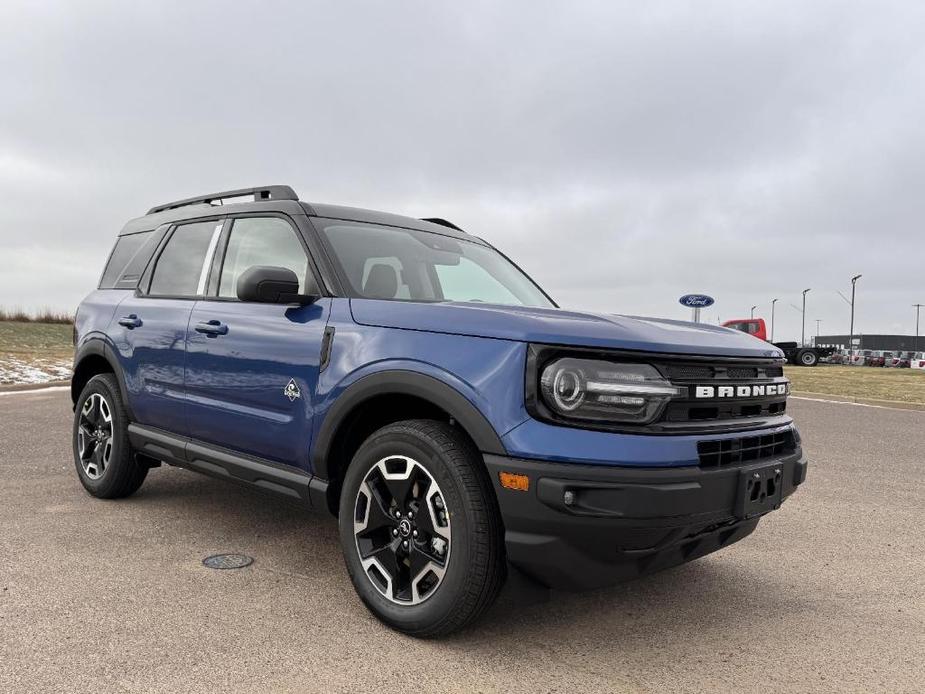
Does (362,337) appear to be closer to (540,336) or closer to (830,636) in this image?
(540,336)

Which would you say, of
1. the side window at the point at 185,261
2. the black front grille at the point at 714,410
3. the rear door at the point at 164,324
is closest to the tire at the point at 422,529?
the black front grille at the point at 714,410

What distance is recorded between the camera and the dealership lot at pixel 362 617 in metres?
2.70

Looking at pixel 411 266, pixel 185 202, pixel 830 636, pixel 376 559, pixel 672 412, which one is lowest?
pixel 830 636

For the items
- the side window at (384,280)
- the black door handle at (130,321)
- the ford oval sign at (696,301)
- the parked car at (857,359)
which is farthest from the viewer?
the parked car at (857,359)

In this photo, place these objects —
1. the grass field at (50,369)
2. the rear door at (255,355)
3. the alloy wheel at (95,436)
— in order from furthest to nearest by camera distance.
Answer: the grass field at (50,369)
the alloy wheel at (95,436)
the rear door at (255,355)

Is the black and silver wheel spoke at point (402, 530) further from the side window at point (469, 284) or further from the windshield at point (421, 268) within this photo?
the side window at point (469, 284)

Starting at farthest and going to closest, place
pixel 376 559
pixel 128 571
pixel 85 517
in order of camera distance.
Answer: pixel 85 517
pixel 128 571
pixel 376 559

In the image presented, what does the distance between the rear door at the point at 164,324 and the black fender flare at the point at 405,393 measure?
1287mm

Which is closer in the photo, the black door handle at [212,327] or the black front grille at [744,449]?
the black front grille at [744,449]

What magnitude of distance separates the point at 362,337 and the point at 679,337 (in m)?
1.32

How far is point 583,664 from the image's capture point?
2.83m

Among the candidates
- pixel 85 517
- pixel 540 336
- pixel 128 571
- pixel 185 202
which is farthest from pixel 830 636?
pixel 185 202

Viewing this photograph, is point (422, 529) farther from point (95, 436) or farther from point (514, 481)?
point (95, 436)

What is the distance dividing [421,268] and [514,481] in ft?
6.04
